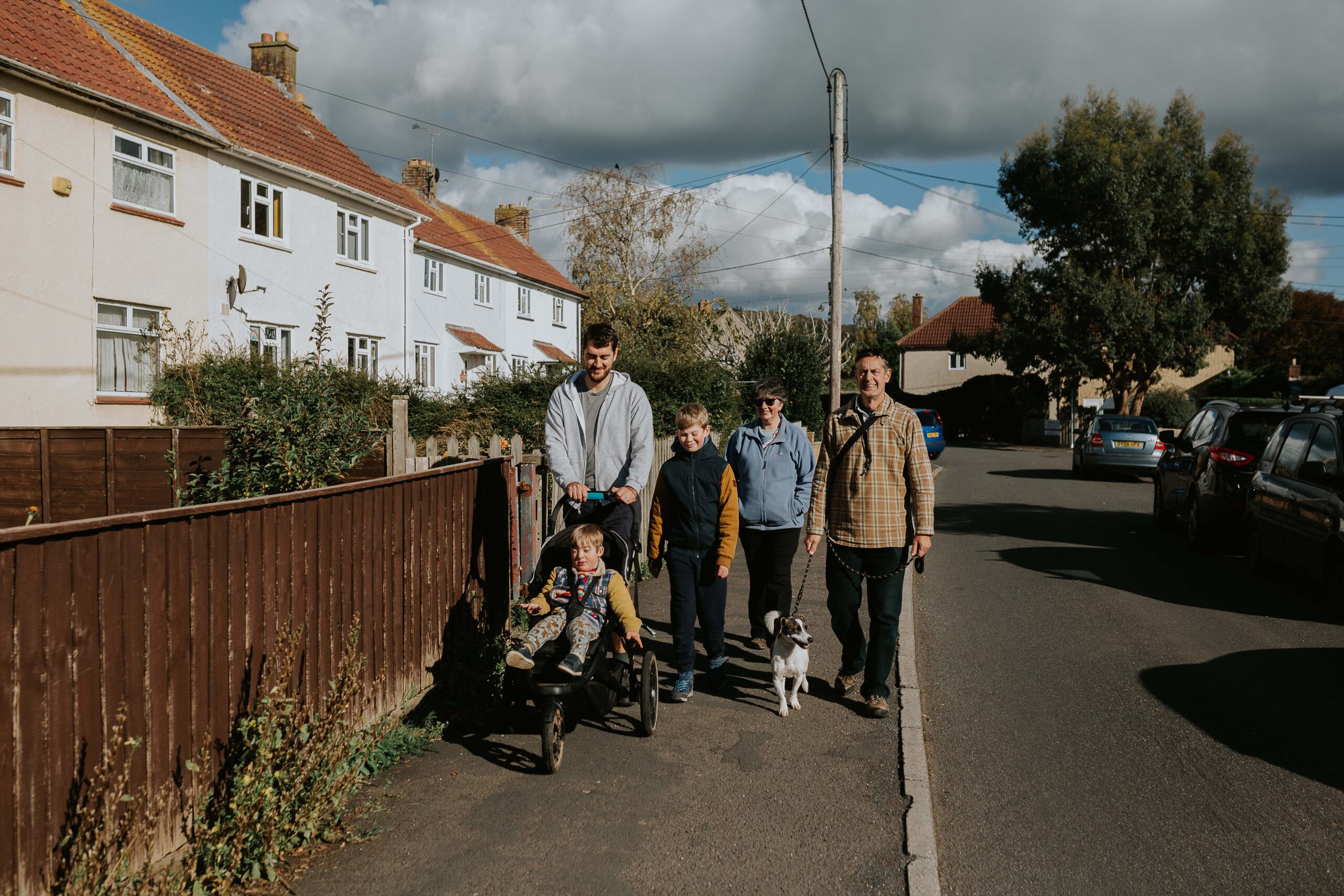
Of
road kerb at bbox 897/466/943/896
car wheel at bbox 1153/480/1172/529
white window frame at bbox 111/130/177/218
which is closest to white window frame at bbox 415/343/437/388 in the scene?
white window frame at bbox 111/130/177/218

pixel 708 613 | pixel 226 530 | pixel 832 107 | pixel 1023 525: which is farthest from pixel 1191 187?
pixel 226 530

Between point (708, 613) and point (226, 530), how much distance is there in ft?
10.3

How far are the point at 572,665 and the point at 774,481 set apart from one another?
223 cm

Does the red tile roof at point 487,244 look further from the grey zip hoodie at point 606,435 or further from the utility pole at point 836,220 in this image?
the grey zip hoodie at point 606,435

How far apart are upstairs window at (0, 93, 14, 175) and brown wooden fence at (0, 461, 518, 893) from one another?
14.2m

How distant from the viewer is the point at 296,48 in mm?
28906

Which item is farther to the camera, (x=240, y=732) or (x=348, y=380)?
(x=348, y=380)

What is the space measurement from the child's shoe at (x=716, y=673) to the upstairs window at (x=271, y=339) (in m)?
16.0

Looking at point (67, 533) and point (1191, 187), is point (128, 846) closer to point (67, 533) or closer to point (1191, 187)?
point (67, 533)

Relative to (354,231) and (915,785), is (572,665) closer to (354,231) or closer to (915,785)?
(915,785)

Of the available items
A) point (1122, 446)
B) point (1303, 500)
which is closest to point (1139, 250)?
point (1122, 446)

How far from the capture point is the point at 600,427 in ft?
20.6

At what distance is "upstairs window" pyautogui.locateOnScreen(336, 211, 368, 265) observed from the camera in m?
25.6

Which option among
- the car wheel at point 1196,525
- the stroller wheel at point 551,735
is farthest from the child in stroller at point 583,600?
the car wheel at point 1196,525
